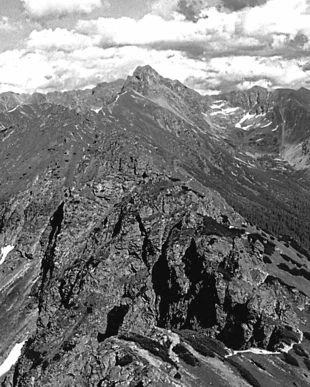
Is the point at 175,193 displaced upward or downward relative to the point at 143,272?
upward

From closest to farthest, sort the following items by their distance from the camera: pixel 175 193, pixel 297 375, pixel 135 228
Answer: pixel 297 375 < pixel 135 228 < pixel 175 193

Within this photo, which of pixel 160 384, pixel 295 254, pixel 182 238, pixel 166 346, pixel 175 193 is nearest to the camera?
pixel 160 384

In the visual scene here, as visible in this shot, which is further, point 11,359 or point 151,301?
point 11,359

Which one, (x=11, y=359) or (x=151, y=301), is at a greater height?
(x=151, y=301)

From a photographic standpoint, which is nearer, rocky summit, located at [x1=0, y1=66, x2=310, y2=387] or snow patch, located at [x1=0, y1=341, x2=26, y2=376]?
rocky summit, located at [x1=0, y1=66, x2=310, y2=387]

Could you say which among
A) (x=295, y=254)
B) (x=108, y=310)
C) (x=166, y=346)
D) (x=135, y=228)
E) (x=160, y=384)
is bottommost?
(x=295, y=254)

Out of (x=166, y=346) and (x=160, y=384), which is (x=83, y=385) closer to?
(x=166, y=346)

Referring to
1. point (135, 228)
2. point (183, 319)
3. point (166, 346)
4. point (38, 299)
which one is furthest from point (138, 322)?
point (38, 299)

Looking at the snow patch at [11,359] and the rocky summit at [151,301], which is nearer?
the rocky summit at [151,301]
